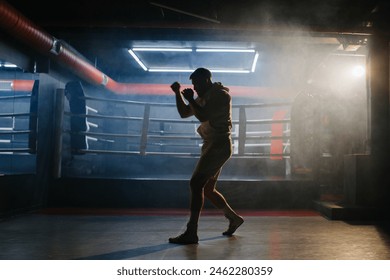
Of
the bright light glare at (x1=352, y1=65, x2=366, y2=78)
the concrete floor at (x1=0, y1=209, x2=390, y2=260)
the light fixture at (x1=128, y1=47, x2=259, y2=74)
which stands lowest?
the concrete floor at (x1=0, y1=209, x2=390, y2=260)

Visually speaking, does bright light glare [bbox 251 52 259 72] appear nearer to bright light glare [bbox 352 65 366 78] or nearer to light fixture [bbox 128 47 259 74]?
light fixture [bbox 128 47 259 74]

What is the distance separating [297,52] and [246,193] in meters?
5.12

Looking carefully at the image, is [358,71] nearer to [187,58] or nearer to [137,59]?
[187,58]

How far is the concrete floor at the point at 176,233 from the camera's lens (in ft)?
10.5

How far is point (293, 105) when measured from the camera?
722cm

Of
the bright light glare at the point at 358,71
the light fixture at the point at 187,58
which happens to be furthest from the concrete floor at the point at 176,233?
the bright light glare at the point at 358,71

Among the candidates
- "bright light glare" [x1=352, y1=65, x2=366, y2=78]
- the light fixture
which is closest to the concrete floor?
the light fixture

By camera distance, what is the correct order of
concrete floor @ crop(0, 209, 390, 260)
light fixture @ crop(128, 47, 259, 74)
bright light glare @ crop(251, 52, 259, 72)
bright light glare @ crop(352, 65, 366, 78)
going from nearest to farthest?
concrete floor @ crop(0, 209, 390, 260) → light fixture @ crop(128, 47, 259, 74) → bright light glare @ crop(352, 65, 366, 78) → bright light glare @ crop(251, 52, 259, 72)

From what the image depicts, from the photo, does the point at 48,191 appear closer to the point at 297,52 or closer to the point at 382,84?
the point at 382,84

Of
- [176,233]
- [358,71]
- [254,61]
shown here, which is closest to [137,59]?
[254,61]

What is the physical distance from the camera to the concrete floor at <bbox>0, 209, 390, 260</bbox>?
320 centimetres

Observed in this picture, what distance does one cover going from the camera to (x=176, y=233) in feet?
14.1

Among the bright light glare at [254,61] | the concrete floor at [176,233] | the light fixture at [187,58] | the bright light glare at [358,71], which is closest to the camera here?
the concrete floor at [176,233]

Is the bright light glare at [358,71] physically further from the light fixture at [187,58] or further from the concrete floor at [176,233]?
the concrete floor at [176,233]
